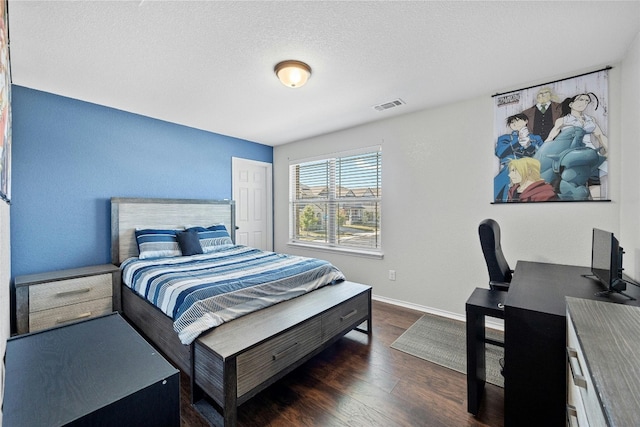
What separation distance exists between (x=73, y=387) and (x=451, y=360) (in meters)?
2.40

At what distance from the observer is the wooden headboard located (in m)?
3.19

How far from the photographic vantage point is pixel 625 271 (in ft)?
6.75

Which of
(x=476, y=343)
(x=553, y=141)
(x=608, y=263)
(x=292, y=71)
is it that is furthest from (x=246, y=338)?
(x=553, y=141)

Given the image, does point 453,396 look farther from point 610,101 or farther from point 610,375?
point 610,101

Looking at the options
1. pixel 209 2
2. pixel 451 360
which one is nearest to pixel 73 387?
pixel 209 2

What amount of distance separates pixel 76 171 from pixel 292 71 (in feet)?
8.61

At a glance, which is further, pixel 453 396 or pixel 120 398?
pixel 453 396

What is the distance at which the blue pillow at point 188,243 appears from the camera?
3289 millimetres

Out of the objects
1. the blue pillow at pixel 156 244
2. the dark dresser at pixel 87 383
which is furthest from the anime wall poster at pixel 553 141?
the blue pillow at pixel 156 244

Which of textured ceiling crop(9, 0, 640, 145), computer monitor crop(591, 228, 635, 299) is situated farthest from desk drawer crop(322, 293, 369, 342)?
textured ceiling crop(9, 0, 640, 145)

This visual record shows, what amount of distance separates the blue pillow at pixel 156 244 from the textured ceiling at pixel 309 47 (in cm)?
148

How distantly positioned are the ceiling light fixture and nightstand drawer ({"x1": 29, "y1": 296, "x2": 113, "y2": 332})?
111 inches

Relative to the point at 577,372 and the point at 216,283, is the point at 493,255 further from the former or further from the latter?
the point at 216,283

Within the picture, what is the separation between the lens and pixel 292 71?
7.33 feet
